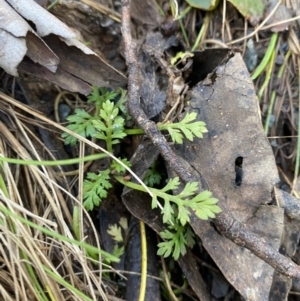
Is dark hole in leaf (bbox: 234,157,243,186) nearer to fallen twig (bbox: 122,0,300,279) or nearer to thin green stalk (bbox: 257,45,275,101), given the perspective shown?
fallen twig (bbox: 122,0,300,279)

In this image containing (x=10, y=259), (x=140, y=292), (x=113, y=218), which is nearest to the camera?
(x=10, y=259)

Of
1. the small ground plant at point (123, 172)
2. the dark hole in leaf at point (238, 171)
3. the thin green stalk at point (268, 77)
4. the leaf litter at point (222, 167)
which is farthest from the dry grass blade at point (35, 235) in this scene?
the thin green stalk at point (268, 77)

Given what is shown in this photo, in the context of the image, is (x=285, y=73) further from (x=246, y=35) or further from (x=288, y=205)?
(x=288, y=205)

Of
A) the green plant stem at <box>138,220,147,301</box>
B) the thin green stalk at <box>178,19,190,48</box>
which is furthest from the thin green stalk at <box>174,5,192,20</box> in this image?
the green plant stem at <box>138,220,147,301</box>

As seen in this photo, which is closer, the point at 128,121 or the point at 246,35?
the point at 128,121

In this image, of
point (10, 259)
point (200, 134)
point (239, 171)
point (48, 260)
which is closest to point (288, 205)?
point (239, 171)

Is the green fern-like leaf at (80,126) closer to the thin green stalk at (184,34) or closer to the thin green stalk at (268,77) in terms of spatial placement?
the thin green stalk at (184,34)
